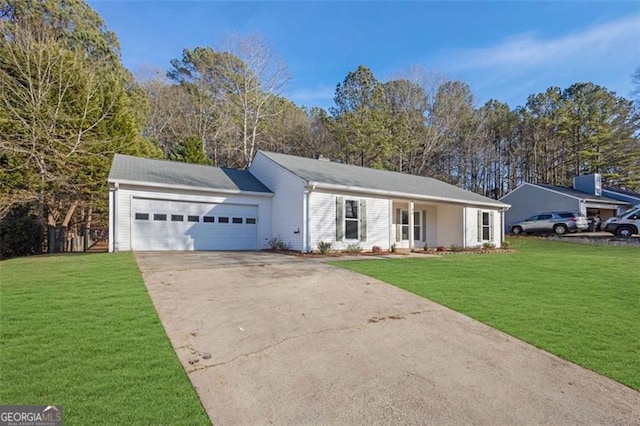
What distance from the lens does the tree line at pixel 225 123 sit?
53.5 feet

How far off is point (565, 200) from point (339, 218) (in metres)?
21.6

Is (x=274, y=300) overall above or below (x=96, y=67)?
below

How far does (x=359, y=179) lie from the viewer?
16172mm

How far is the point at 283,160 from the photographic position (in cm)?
1638

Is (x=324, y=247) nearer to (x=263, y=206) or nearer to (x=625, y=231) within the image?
(x=263, y=206)

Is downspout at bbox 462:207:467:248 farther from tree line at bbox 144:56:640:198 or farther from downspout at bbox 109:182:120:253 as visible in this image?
downspout at bbox 109:182:120:253

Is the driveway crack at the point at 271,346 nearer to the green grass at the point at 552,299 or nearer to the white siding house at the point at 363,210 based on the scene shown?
the green grass at the point at 552,299

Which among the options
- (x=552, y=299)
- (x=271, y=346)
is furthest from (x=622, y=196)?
(x=271, y=346)

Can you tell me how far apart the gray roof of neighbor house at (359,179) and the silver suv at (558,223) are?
23.4ft

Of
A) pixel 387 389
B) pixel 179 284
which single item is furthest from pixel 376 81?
pixel 387 389

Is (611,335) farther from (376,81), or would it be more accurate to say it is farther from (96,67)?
(376,81)

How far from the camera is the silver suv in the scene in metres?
23.5

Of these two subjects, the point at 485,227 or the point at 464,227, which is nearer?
the point at 464,227

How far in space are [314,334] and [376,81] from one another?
29892 mm
